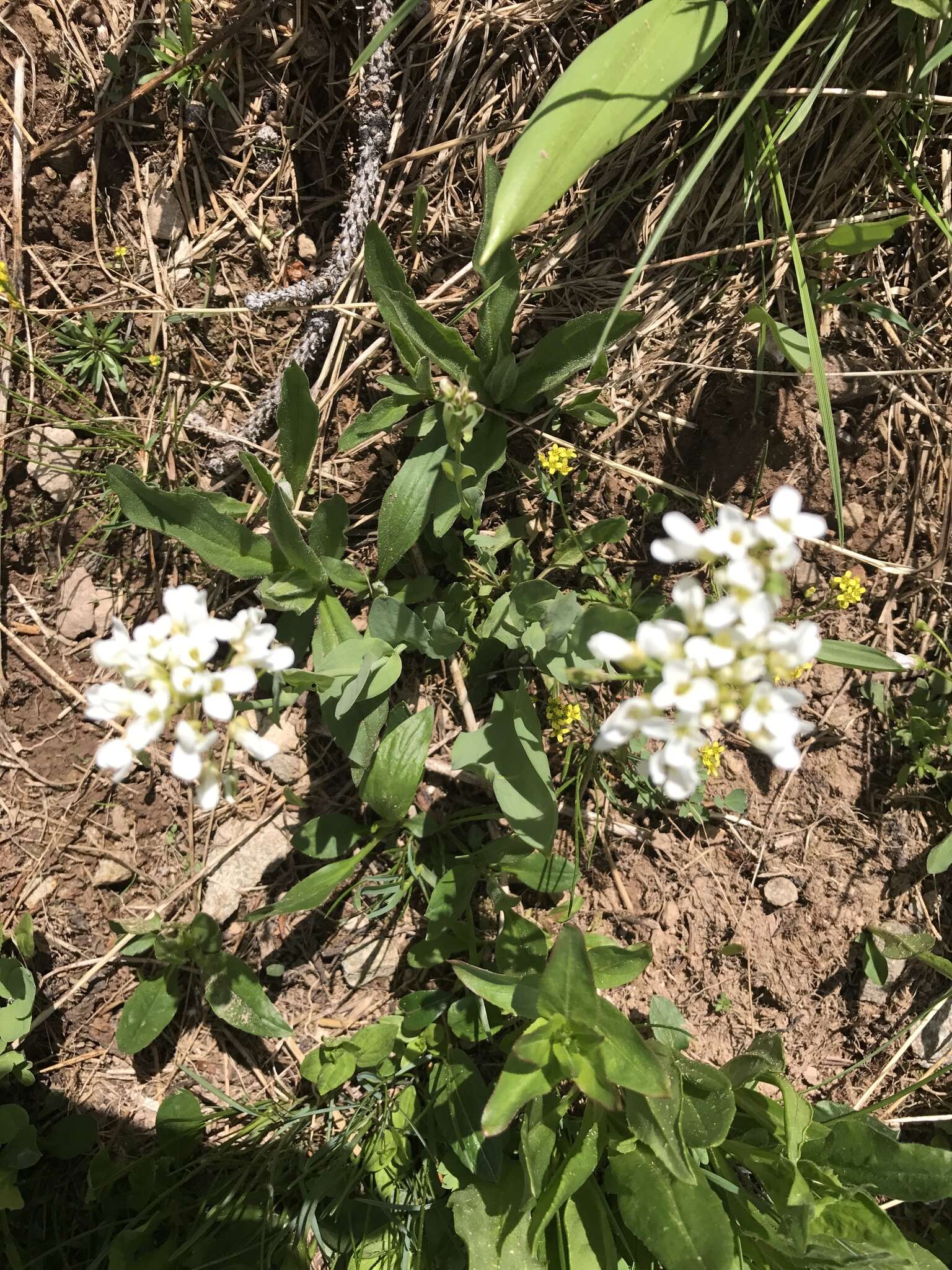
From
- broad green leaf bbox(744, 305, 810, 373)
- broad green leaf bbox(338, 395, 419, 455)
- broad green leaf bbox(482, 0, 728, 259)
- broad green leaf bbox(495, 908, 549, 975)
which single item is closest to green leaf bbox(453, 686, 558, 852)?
broad green leaf bbox(495, 908, 549, 975)

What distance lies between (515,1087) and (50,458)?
3027 mm

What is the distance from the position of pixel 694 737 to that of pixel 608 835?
5.56ft

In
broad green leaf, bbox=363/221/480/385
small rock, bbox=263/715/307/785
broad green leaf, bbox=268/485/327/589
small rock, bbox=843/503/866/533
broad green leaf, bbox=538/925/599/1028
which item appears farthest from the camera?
small rock, bbox=843/503/866/533

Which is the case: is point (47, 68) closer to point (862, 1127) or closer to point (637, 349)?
point (637, 349)

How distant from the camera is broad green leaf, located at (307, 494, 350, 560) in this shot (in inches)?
117

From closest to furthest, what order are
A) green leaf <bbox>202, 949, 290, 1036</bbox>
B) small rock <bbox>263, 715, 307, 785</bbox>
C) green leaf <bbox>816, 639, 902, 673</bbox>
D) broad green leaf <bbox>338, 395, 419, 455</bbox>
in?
green leaf <bbox>816, 639, 902, 673</bbox> < broad green leaf <bbox>338, 395, 419, 455</bbox> < green leaf <bbox>202, 949, 290, 1036</bbox> < small rock <bbox>263, 715, 307, 785</bbox>

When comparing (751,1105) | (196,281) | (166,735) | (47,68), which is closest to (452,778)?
(166,735)

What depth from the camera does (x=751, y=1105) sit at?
3.09 metres

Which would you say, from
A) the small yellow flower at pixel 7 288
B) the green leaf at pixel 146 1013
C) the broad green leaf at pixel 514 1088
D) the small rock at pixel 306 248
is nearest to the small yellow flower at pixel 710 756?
the broad green leaf at pixel 514 1088

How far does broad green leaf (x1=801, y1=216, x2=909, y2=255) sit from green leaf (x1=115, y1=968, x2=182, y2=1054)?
3882 millimetres

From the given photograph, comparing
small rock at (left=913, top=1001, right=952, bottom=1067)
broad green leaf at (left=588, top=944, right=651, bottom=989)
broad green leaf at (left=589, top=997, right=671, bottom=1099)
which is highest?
broad green leaf at (left=589, top=997, right=671, bottom=1099)

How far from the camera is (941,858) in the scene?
11.6ft

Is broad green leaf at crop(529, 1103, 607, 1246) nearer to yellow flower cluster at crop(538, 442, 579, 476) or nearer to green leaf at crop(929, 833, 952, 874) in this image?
green leaf at crop(929, 833, 952, 874)

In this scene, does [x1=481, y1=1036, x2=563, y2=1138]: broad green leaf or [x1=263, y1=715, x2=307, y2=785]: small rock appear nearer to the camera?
[x1=481, y1=1036, x2=563, y2=1138]: broad green leaf
